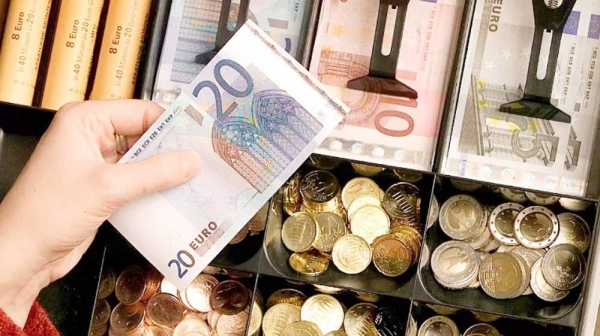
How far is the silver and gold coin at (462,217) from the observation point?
5.41 ft

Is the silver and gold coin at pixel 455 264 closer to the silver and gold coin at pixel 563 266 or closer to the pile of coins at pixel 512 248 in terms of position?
the pile of coins at pixel 512 248

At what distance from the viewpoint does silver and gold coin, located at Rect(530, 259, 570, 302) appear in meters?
1.60

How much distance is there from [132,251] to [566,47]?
3.80 ft

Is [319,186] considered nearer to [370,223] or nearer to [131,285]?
[370,223]

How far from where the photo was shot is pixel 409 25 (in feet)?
5.36

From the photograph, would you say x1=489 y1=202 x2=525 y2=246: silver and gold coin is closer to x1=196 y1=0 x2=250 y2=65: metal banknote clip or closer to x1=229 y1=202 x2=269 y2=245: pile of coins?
x1=229 y1=202 x2=269 y2=245: pile of coins

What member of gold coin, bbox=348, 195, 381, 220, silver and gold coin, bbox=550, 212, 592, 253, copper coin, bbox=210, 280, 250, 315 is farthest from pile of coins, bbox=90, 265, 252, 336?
silver and gold coin, bbox=550, 212, 592, 253

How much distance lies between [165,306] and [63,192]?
55 centimetres


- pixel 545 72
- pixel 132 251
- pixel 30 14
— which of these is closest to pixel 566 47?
pixel 545 72

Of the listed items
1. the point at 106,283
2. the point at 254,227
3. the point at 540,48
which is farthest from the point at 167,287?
the point at 540,48

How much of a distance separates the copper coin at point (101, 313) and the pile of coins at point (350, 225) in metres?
0.48

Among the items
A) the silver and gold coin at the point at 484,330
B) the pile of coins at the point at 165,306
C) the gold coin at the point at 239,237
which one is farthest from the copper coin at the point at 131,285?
the silver and gold coin at the point at 484,330

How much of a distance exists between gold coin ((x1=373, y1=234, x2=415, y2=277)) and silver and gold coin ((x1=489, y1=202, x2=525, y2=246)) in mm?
222

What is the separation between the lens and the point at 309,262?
1655 millimetres
